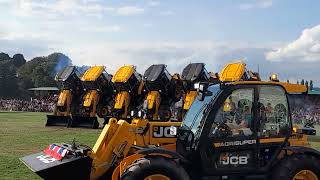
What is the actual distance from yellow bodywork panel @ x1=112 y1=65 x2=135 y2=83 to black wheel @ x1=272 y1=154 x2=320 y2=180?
16.8 m

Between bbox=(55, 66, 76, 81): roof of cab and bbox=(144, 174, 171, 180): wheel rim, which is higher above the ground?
bbox=(55, 66, 76, 81): roof of cab

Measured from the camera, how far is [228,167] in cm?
796

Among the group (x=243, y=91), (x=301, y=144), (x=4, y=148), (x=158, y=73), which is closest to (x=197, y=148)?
(x=243, y=91)

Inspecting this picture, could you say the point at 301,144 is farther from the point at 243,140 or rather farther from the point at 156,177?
the point at 156,177

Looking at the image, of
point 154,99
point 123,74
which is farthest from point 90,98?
point 154,99

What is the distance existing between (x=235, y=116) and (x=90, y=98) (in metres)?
18.0

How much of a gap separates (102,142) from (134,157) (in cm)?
79

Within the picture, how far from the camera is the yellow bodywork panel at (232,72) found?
71.4 feet

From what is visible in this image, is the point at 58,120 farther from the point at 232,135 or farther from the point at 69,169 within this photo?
the point at 232,135

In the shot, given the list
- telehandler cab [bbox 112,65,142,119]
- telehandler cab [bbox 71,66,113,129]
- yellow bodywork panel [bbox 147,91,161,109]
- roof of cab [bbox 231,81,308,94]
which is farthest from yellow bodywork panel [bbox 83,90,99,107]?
roof of cab [bbox 231,81,308,94]

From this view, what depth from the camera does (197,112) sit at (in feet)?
26.9

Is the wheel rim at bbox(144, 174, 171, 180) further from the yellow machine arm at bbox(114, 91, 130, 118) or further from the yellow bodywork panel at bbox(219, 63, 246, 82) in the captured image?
the yellow machine arm at bbox(114, 91, 130, 118)

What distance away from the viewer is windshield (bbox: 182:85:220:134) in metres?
8.04

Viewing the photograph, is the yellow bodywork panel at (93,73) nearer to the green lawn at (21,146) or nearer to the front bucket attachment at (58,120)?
the front bucket attachment at (58,120)
